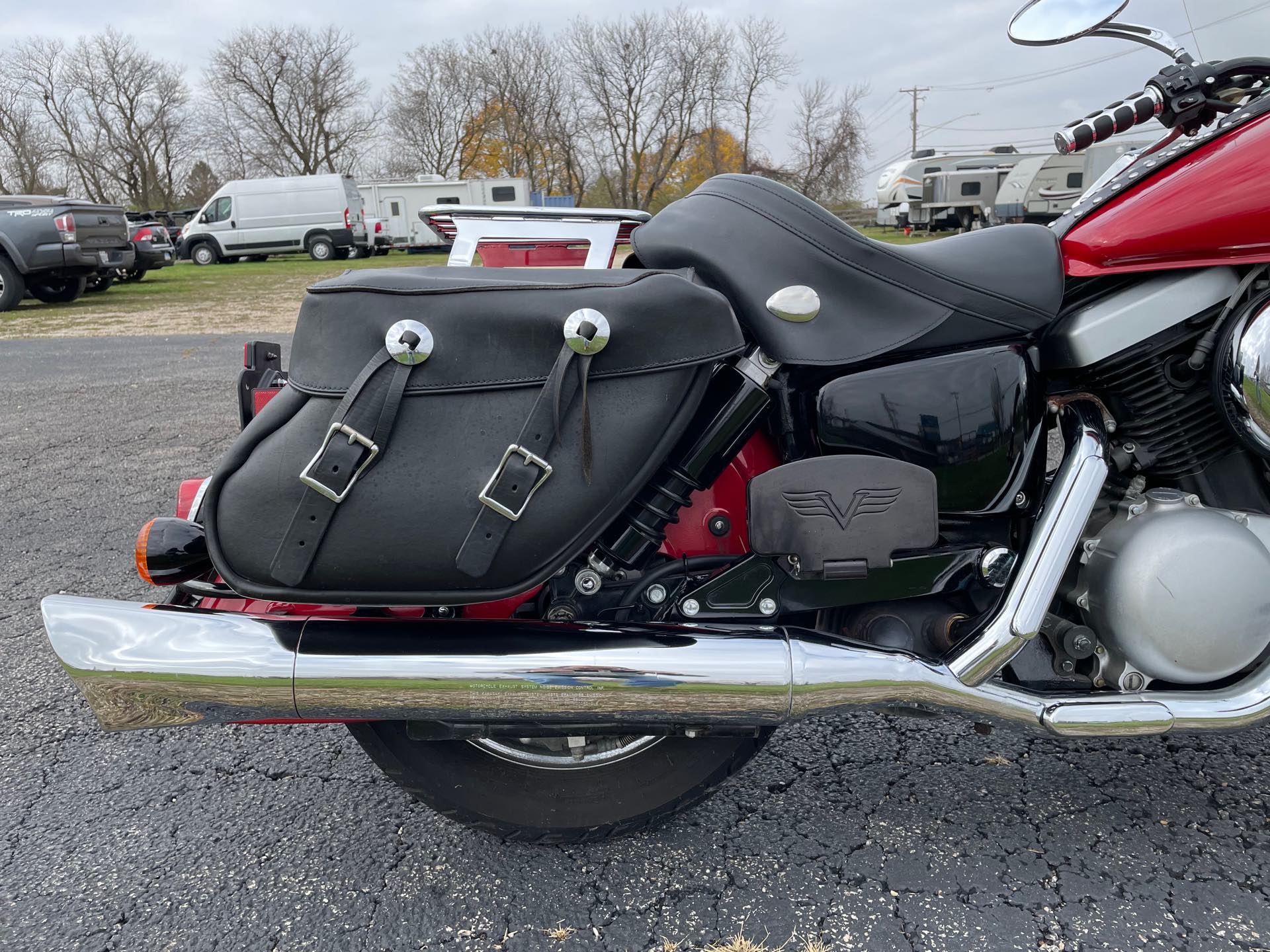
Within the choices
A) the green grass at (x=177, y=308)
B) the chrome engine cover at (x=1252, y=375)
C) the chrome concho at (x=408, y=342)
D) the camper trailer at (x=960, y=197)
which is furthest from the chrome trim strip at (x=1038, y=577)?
the camper trailer at (x=960, y=197)

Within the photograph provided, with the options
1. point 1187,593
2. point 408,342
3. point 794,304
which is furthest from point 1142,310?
point 408,342

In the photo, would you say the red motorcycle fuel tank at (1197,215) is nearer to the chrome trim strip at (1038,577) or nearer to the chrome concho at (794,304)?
the chrome trim strip at (1038,577)

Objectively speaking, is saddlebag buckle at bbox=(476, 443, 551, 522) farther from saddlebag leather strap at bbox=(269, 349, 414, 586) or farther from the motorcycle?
saddlebag leather strap at bbox=(269, 349, 414, 586)

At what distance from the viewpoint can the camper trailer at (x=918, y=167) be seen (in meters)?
28.6

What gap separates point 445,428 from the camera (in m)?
1.32

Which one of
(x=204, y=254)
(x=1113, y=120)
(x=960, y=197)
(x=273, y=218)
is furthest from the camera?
(x=960, y=197)

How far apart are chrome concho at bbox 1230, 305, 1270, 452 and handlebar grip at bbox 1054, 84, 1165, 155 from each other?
1.81ft

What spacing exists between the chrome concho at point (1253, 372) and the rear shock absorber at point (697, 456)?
761mm

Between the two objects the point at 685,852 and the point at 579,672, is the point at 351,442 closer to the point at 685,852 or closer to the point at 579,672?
the point at 579,672

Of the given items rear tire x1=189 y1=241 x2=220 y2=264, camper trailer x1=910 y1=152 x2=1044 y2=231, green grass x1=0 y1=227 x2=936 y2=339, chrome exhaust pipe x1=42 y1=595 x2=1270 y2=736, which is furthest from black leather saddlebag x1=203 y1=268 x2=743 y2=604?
rear tire x1=189 y1=241 x2=220 y2=264

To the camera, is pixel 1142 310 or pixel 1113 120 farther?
pixel 1113 120

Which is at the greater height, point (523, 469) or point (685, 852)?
point (523, 469)

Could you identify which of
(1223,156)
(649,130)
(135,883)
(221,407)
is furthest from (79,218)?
(649,130)

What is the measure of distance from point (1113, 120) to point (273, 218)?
82.8 ft
